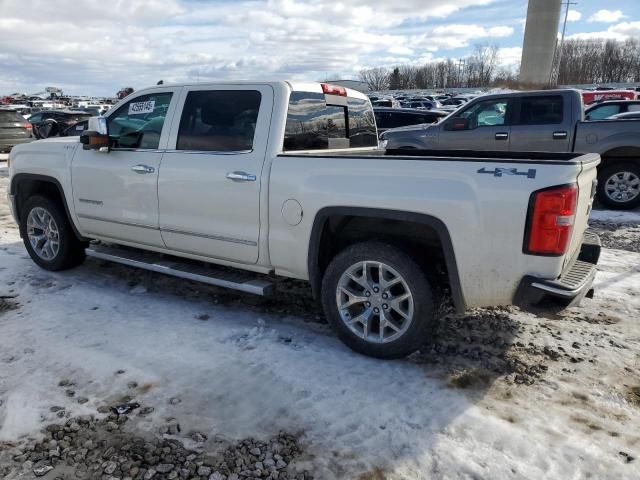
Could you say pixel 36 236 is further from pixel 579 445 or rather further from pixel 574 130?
pixel 574 130

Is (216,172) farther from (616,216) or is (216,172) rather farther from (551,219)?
(616,216)

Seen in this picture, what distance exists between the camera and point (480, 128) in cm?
961

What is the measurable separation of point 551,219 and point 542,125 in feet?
22.2

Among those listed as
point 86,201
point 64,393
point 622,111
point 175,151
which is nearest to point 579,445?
point 64,393

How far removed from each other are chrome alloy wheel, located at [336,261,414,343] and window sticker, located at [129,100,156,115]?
247 centimetres

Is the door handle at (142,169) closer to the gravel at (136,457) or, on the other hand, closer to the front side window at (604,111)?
the gravel at (136,457)

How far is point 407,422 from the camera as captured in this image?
116 inches

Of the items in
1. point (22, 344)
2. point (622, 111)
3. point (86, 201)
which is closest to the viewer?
point (22, 344)

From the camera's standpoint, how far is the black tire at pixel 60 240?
17.6 feet

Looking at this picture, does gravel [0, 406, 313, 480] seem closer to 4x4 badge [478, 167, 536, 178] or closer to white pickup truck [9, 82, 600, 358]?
white pickup truck [9, 82, 600, 358]

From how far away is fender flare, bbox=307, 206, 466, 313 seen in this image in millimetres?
3230

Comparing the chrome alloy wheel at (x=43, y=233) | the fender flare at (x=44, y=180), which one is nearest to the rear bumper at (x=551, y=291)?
the fender flare at (x=44, y=180)

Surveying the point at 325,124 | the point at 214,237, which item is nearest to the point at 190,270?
the point at 214,237

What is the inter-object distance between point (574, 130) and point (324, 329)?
6.63 m
